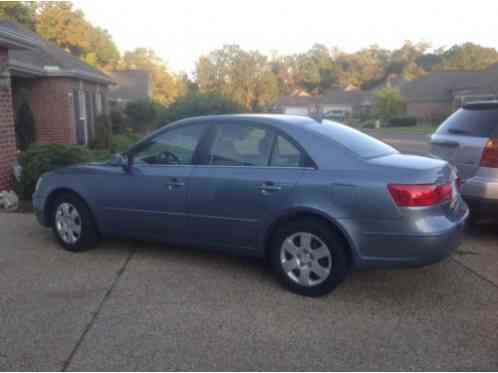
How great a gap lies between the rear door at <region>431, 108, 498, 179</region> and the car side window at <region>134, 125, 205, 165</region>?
321 centimetres

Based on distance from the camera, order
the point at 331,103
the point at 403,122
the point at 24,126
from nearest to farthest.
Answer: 1. the point at 24,126
2. the point at 403,122
3. the point at 331,103

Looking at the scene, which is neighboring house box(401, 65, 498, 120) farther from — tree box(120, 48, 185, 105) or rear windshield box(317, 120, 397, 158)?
rear windshield box(317, 120, 397, 158)

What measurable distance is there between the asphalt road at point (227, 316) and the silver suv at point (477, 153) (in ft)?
2.25

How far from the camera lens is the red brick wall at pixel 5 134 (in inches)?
352

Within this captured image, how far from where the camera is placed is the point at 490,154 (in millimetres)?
5754

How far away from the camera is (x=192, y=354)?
347 cm

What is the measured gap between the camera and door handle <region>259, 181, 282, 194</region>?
4525 millimetres

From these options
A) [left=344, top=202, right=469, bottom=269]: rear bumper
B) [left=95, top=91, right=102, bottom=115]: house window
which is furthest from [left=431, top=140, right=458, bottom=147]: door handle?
[left=95, top=91, right=102, bottom=115]: house window

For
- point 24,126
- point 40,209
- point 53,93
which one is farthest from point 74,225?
point 53,93

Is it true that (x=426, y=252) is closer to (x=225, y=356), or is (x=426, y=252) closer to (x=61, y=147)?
(x=225, y=356)

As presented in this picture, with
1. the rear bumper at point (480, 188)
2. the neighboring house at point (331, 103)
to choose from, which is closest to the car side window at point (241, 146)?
the rear bumper at point (480, 188)

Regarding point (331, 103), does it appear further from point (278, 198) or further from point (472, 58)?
point (278, 198)

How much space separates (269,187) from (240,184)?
1.04 ft

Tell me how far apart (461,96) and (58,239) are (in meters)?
49.2
